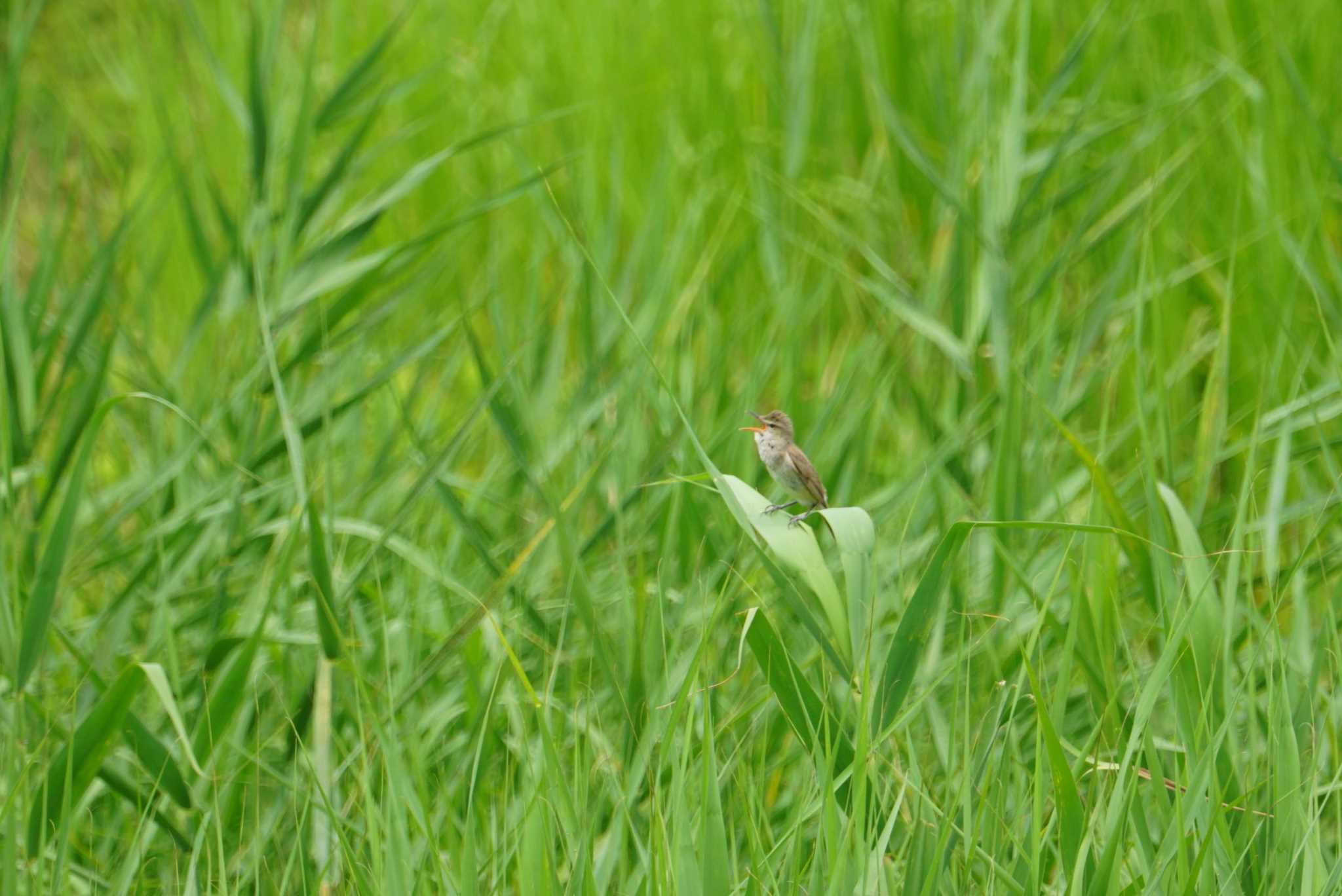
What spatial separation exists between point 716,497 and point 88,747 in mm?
1119

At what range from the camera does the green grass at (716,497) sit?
5.55 feet

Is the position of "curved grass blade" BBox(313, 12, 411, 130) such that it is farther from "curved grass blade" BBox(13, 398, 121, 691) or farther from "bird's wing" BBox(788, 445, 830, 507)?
"bird's wing" BBox(788, 445, 830, 507)

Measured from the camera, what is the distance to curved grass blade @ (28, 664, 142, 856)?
6.01 ft

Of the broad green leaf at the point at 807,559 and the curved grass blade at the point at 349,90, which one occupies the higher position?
the curved grass blade at the point at 349,90

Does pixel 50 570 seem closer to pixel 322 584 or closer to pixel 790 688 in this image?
pixel 322 584

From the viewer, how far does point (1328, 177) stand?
12.4 ft

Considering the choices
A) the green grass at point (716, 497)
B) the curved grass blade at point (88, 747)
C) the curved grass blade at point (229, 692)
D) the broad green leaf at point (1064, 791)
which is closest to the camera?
the broad green leaf at point (1064, 791)

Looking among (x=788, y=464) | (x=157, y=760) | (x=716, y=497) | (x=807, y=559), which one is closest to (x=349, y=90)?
(x=716, y=497)

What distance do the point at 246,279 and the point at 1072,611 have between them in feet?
5.65

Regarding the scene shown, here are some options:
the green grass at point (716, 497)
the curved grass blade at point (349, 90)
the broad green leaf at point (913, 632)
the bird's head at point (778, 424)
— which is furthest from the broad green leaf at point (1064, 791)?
the curved grass blade at point (349, 90)

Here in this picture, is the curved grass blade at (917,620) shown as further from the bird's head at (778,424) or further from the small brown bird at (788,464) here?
the bird's head at (778,424)

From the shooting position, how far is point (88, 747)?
1884 millimetres

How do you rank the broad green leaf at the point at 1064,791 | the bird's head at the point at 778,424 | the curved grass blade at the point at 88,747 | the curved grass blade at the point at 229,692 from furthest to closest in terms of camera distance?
the bird's head at the point at 778,424 → the curved grass blade at the point at 229,692 → the curved grass blade at the point at 88,747 → the broad green leaf at the point at 1064,791

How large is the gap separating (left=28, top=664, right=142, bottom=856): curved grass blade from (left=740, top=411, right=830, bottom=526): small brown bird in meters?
0.96
